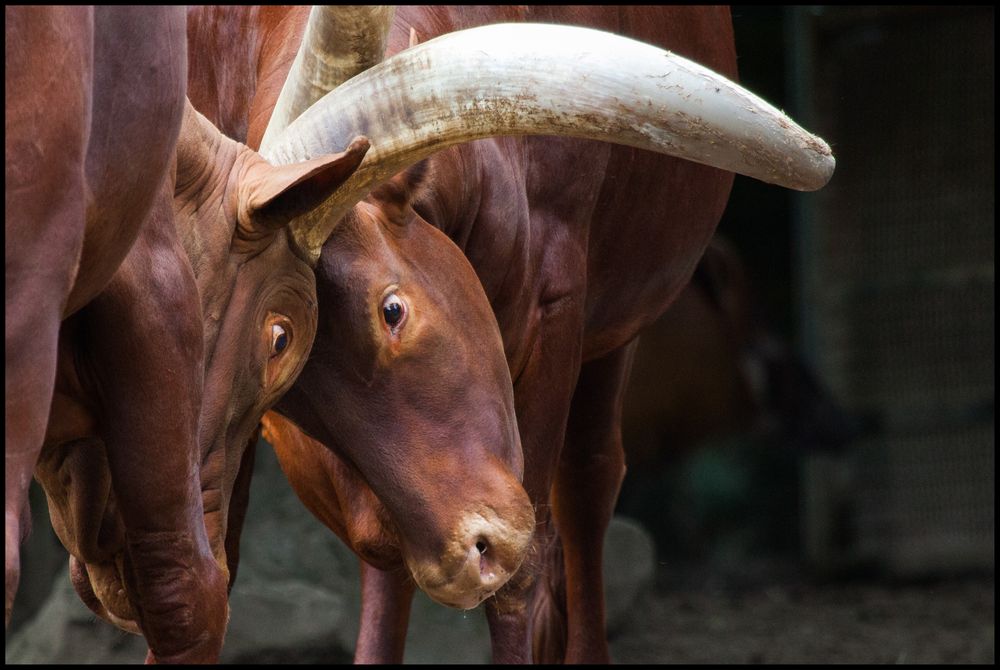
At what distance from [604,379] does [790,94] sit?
350 cm

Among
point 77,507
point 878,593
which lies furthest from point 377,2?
point 878,593

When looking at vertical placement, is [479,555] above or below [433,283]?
below

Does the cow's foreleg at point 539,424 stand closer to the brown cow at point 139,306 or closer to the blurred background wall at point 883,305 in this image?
the brown cow at point 139,306

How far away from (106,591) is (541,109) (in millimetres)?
1026

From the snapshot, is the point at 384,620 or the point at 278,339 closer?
the point at 278,339

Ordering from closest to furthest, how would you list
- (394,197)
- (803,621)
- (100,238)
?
(100,238)
(394,197)
(803,621)

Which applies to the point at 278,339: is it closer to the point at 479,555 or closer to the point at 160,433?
the point at 160,433

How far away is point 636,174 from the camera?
4008 mm

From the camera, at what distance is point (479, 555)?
114 inches

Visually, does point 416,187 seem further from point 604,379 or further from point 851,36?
point 851,36

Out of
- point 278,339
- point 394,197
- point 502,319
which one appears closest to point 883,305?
point 502,319

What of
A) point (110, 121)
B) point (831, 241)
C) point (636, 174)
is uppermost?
point (110, 121)

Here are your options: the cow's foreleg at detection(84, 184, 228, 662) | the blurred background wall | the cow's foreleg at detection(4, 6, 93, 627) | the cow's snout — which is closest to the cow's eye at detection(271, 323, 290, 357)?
the cow's foreleg at detection(84, 184, 228, 662)

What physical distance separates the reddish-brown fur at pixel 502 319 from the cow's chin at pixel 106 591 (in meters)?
0.46
